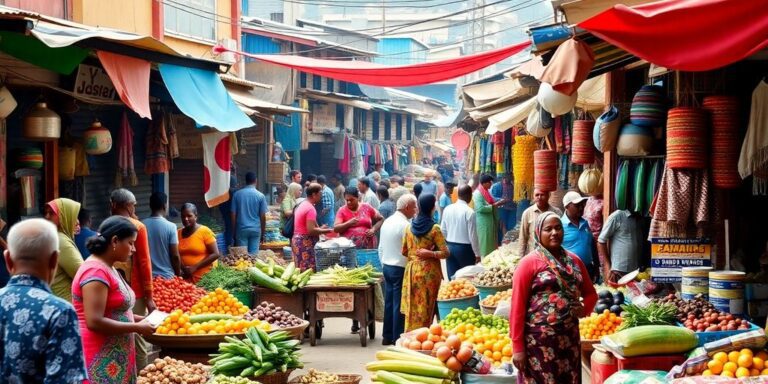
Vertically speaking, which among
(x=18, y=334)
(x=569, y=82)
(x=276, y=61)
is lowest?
(x=18, y=334)

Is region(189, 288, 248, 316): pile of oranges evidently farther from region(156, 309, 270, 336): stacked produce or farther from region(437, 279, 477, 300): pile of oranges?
region(437, 279, 477, 300): pile of oranges

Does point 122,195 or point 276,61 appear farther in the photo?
point 276,61

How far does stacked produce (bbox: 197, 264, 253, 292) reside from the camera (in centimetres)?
1191

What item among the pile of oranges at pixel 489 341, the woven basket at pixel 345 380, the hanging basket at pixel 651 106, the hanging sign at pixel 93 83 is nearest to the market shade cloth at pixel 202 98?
the hanging sign at pixel 93 83

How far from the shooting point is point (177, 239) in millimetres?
11461

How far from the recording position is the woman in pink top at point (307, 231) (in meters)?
14.1

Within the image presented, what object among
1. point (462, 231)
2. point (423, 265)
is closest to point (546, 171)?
point (462, 231)

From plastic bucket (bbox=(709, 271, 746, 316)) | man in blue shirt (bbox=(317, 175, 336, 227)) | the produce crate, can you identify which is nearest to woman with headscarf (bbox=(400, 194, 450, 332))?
plastic bucket (bbox=(709, 271, 746, 316))

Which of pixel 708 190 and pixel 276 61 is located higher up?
pixel 276 61

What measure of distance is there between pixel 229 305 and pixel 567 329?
4.42 m

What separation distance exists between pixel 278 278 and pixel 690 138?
A: 19.3ft

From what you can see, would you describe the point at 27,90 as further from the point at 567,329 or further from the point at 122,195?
the point at 567,329

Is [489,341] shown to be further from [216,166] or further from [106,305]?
[216,166]

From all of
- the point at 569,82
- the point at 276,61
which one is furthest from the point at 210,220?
the point at 569,82
